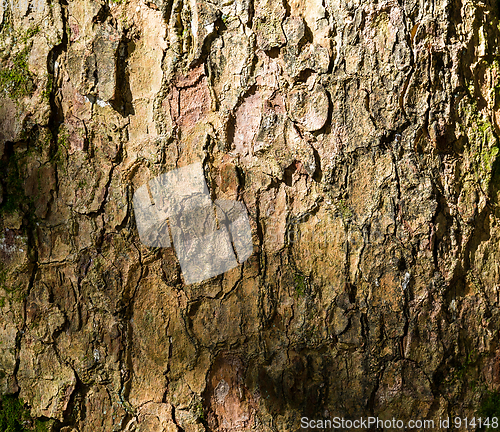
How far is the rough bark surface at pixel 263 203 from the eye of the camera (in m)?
0.90

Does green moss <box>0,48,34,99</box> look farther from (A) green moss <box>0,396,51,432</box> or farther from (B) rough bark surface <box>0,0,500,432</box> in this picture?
(A) green moss <box>0,396,51,432</box>

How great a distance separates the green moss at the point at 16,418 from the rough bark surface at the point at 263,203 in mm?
33

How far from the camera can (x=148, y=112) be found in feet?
3.12

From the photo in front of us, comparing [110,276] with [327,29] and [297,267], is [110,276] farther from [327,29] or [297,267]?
[327,29]

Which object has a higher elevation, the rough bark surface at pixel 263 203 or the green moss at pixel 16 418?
the rough bark surface at pixel 263 203

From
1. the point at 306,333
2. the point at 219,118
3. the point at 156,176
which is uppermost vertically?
the point at 219,118

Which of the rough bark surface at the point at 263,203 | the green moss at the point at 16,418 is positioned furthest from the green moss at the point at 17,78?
the green moss at the point at 16,418

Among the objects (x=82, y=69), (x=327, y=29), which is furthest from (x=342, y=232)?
(x=82, y=69)

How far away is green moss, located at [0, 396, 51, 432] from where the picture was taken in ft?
3.32

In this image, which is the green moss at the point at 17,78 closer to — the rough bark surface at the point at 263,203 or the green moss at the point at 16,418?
the rough bark surface at the point at 263,203

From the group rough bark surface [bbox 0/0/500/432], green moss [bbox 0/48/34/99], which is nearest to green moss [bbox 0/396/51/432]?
rough bark surface [bbox 0/0/500/432]

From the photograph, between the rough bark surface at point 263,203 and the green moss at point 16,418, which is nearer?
the rough bark surface at point 263,203

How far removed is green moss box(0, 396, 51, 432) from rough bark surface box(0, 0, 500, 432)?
3 cm

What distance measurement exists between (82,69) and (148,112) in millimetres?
190
